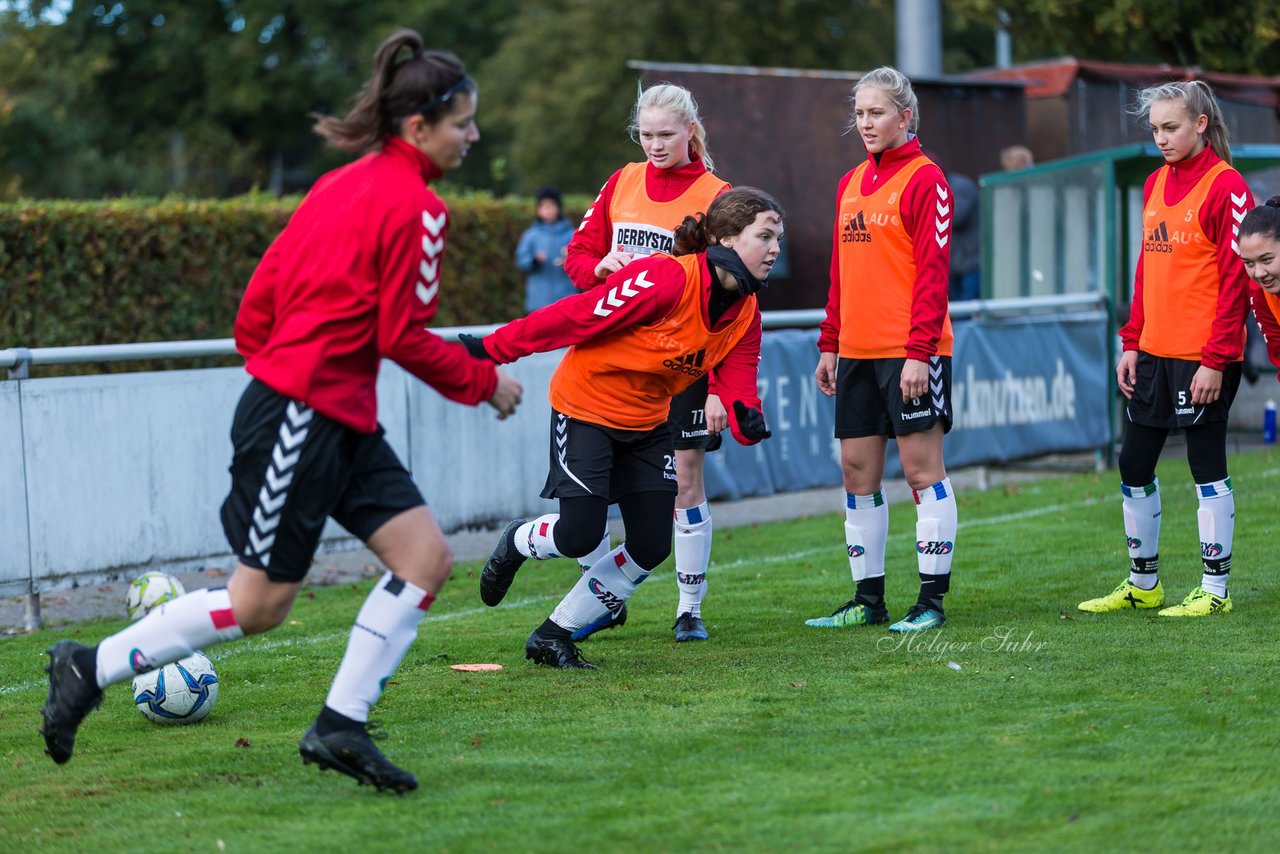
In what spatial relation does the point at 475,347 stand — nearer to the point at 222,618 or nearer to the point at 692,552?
the point at 222,618

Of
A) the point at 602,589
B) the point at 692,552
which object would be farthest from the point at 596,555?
the point at 602,589

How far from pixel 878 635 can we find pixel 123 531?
4.01 metres

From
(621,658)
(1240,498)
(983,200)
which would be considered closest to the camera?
(621,658)

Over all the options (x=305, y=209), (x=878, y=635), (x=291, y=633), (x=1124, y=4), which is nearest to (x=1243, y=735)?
(x=878, y=635)

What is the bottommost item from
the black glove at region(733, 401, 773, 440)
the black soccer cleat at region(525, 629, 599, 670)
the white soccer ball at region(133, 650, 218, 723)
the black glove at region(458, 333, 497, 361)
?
the black soccer cleat at region(525, 629, 599, 670)

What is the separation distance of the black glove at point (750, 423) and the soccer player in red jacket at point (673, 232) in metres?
0.24

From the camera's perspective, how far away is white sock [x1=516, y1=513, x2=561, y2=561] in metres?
6.19

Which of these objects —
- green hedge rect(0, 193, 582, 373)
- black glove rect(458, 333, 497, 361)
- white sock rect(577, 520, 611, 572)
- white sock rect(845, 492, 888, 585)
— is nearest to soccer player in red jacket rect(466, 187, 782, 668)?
black glove rect(458, 333, 497, 361)

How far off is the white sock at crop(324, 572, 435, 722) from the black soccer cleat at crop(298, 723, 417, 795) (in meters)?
0.06

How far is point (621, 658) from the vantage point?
21.3 feet

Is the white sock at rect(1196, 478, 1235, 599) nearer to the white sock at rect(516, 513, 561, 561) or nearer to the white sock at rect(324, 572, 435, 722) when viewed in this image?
the white sock at rect(516, 513, 561, 561)

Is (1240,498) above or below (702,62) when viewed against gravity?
below

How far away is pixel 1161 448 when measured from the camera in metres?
7.04

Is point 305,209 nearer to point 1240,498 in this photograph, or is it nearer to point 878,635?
point 878,635
